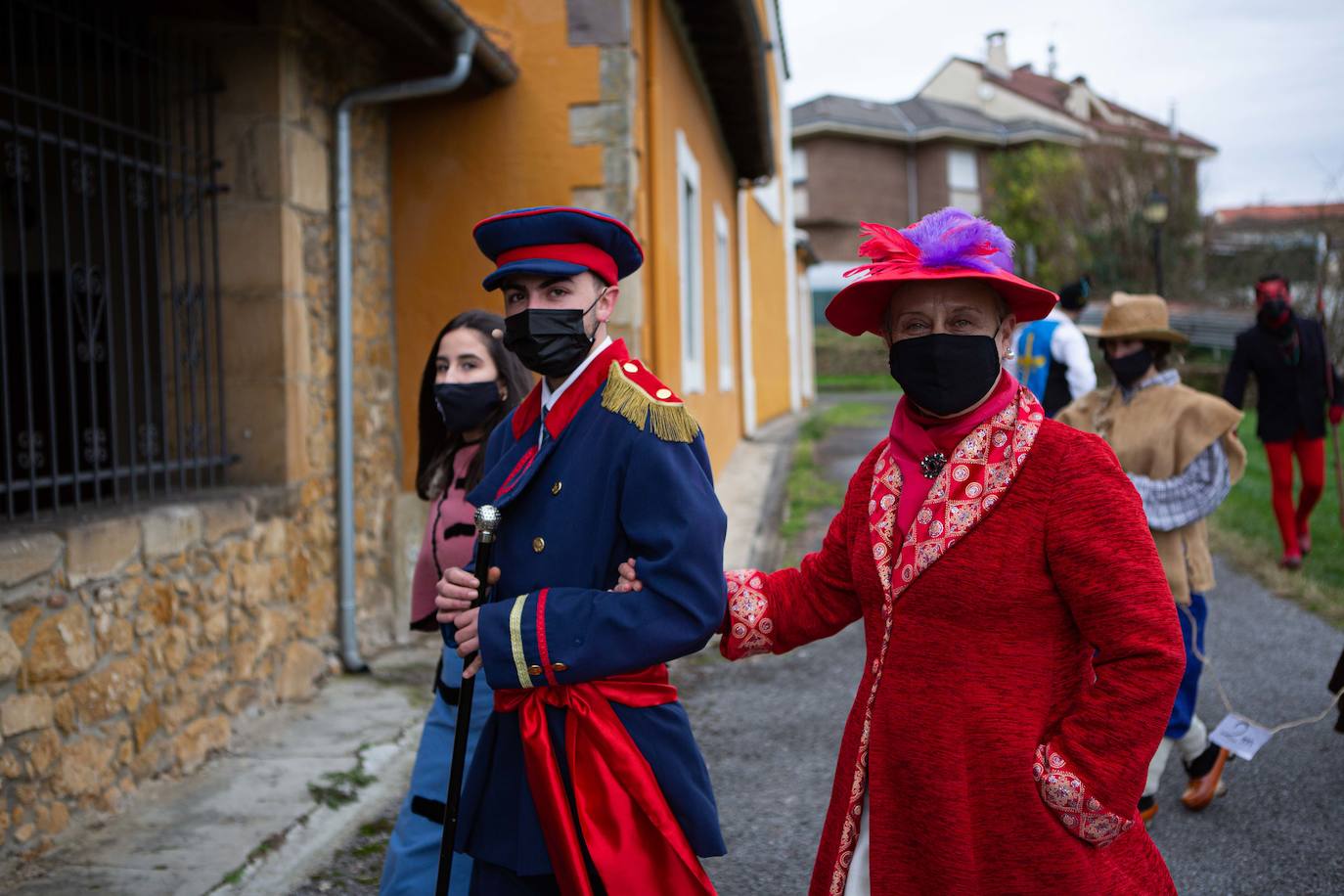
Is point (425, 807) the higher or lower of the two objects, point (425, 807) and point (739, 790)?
the higher

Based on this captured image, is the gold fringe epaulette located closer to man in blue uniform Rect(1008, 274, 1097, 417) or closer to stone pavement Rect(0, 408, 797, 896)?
stone pavement Rect(0, 408, 797, 896)

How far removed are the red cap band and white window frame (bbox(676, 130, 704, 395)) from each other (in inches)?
250

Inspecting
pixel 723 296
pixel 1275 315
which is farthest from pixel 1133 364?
pixel 723 296

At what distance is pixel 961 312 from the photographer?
1.99 m

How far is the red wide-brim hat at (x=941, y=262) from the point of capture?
190cm

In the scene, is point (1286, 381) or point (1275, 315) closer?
point (1275, 315)

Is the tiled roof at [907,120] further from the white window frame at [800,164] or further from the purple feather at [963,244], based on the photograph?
the purple feather at [963,244]

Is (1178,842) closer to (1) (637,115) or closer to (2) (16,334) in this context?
(1) (637,115)

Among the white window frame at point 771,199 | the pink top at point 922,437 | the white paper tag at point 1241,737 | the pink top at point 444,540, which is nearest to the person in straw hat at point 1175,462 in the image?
the white paper tag at point 1241,737

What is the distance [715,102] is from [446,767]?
9.53 metres

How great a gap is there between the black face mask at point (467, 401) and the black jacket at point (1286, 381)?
A: 5.90 m

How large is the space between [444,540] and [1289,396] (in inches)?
255

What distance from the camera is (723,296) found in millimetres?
12688

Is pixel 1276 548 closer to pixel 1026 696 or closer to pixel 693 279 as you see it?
pixel 693 279
